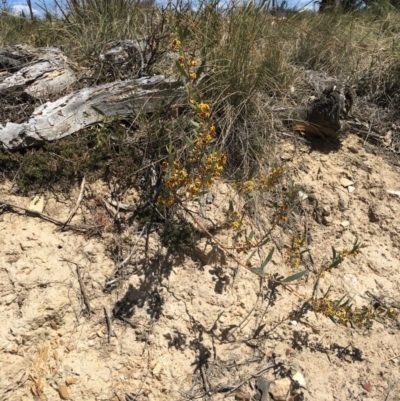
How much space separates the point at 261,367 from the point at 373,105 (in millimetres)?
2289

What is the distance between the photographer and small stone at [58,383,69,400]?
2.01m

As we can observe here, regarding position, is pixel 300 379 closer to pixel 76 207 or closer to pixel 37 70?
pixel 76 207

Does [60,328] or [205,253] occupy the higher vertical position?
[205,253]

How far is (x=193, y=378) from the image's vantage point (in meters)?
2.19

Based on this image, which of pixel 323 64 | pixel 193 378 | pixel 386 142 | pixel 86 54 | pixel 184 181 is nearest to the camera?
pixel 184 181

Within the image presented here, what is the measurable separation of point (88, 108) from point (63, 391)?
157 centimetres

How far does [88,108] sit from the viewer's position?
2.60 meters

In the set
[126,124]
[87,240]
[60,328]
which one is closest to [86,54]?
[126,124]

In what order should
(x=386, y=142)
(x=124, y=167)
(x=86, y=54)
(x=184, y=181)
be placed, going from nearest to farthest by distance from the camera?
(x=184, y=181)
(x=124, y=167)
(x=86, y=54)
(x=386, y=142)

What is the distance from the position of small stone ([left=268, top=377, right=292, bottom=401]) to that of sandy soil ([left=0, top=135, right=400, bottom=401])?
0.04 feet

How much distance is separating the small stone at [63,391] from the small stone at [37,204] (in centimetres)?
92

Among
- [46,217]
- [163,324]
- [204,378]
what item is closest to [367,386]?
[204,378]

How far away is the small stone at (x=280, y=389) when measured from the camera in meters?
2.19

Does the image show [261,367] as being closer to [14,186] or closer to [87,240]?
[87,240]
